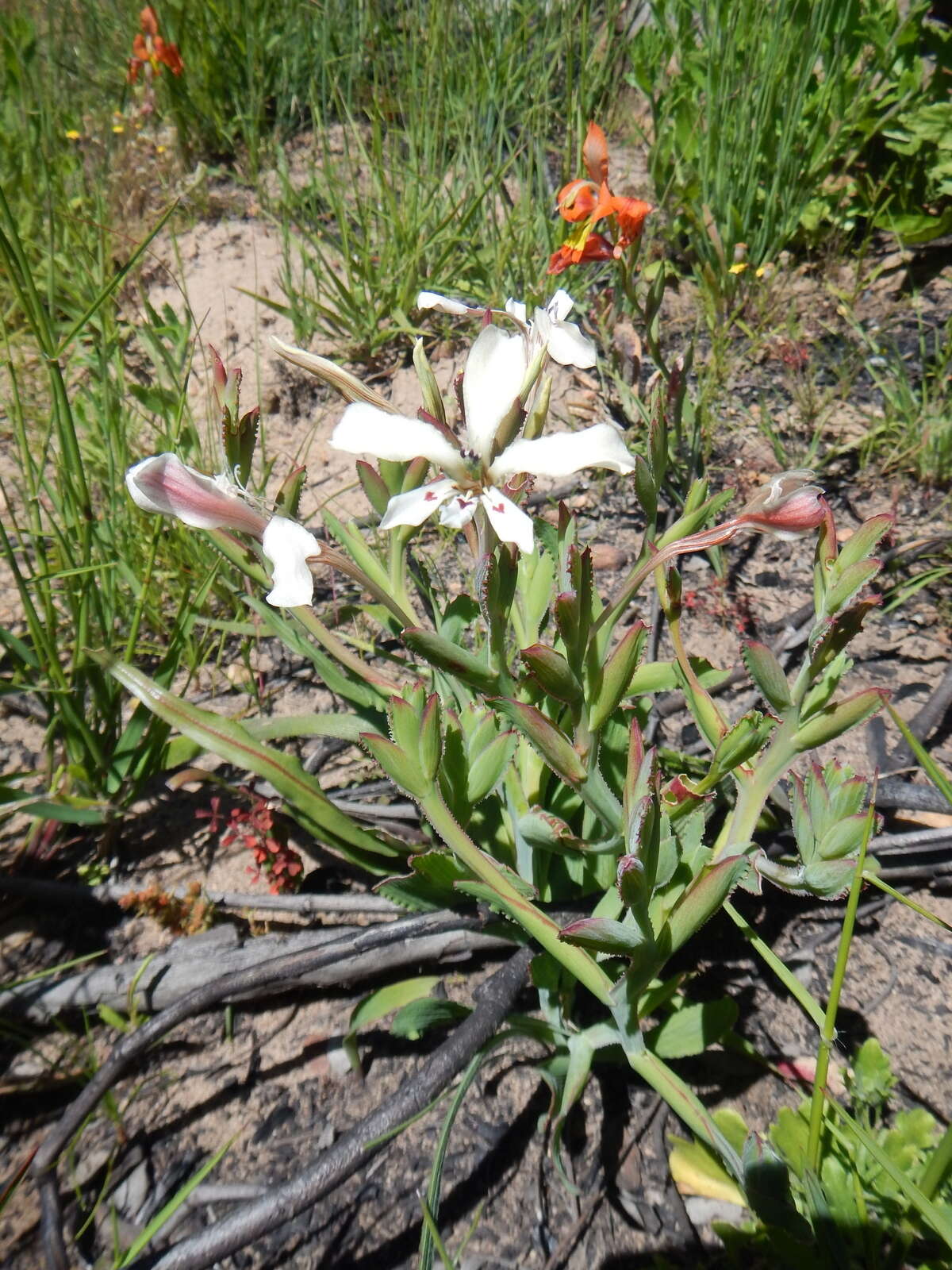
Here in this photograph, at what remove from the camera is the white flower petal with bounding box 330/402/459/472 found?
0.87 meters

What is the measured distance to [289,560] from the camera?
2.92ft

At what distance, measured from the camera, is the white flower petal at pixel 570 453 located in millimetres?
835

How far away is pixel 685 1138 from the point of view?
1227mm

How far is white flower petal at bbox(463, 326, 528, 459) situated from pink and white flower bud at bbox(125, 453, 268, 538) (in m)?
0.28

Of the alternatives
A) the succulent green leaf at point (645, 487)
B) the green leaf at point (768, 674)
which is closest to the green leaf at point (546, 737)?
the green leaf at point (768, 674)

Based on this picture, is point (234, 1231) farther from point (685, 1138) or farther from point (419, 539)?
point (419, 539)

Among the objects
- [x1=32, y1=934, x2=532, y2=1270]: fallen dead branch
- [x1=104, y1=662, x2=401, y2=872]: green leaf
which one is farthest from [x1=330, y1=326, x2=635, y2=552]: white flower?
[x1=32, y1=934, x2=532, y2=1270]: fallen dead branch

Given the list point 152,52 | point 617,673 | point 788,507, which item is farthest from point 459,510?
point 152,52

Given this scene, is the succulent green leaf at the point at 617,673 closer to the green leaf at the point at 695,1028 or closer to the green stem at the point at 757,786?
the green stem at the point at 757,786

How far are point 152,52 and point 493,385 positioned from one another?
324cm

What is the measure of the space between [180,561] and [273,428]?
2.38 feet

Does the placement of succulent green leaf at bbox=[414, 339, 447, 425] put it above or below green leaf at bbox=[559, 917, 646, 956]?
above

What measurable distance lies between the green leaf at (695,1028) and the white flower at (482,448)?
2.39 feet

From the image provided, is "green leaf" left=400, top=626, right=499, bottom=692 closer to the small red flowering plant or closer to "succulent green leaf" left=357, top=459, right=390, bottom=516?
"succulent green leaf" left=357, top=459, right=390, bottom=516
